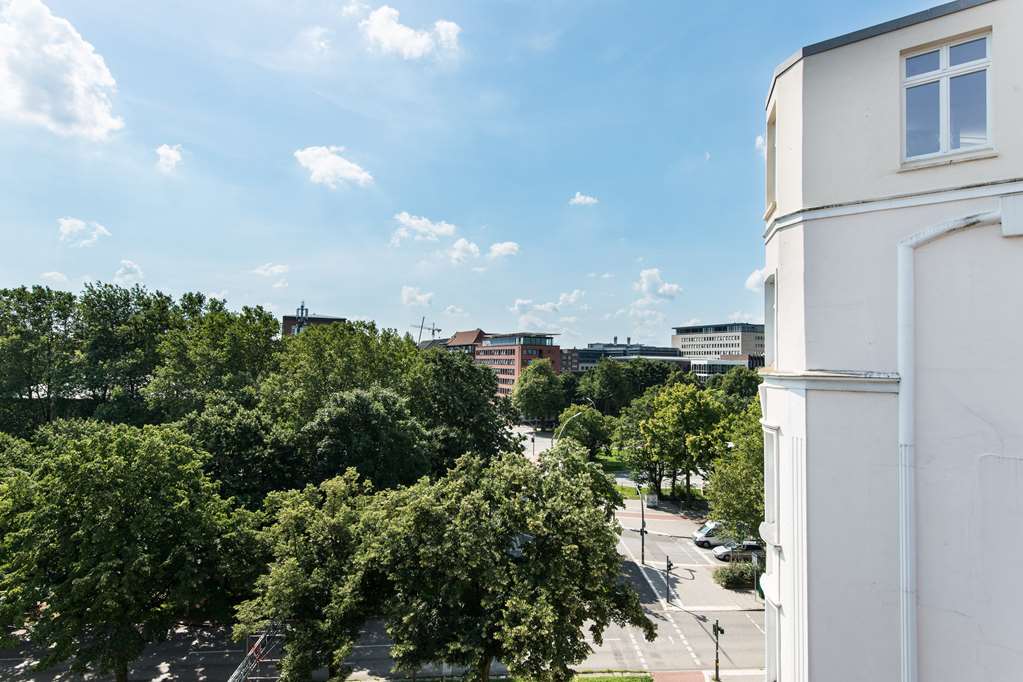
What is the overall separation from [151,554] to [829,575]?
18.4 m

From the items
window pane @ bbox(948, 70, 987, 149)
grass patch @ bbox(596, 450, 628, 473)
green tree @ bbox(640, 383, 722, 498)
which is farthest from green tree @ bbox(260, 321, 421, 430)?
window pane @ bbox(948, 70, 987, 149)

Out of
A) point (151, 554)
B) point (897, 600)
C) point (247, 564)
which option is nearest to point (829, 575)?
point (897, 600)

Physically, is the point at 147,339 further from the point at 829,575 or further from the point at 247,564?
the point at 829,575

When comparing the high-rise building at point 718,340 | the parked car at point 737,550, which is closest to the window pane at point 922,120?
the parked car at point 737,550

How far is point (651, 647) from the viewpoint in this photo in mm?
19938

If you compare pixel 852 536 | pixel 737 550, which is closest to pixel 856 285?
pixel 852 536

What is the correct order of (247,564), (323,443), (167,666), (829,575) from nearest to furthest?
1. (829,575)
2. (247,564)
3. (167,666)
4. (323,443)

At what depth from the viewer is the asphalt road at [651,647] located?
60.5 feet

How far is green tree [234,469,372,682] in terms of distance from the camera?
508 inches

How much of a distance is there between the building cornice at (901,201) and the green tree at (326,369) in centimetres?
2510

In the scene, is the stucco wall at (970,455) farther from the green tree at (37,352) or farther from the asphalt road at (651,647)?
the green tree at (37,352)

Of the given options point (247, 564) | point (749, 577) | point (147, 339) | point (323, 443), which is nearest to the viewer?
point (247, 564)

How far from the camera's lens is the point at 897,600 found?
6.57 metres

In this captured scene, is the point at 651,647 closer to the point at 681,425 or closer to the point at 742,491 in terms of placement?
the point at 742,491
